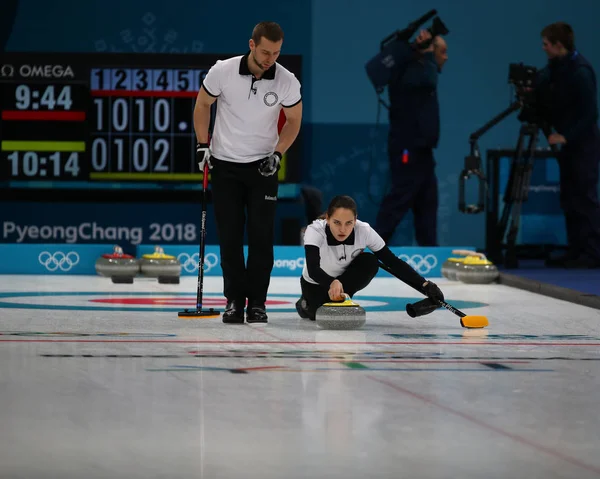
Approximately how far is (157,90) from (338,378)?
6.71m

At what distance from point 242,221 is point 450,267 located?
3.47 meters

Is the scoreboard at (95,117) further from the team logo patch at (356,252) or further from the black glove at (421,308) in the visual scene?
the black glove at (421,308)

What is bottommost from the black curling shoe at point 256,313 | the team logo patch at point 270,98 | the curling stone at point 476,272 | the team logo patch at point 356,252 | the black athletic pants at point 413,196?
the black curling shoe at point 256,313

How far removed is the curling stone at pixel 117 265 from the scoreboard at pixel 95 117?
5.39 feet

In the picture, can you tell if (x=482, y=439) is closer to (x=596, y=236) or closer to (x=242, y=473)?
(x=242, y=473)

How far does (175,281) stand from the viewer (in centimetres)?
841

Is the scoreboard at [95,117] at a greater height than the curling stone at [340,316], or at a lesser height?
greater

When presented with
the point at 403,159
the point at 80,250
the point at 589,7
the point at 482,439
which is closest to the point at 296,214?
the point at 403,159

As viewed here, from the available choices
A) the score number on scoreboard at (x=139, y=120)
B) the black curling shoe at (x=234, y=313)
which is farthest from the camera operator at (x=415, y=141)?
the black curling shoe at (x=234, y=313)

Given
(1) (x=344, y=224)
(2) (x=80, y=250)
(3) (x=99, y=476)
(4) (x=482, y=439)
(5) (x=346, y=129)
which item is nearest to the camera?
(3) (x=99, y=476)

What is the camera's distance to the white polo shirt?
560cm

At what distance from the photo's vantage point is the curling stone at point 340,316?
17.9ft

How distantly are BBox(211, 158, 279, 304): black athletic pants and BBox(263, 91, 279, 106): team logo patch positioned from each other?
31 cm

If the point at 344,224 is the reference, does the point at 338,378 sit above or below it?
below
